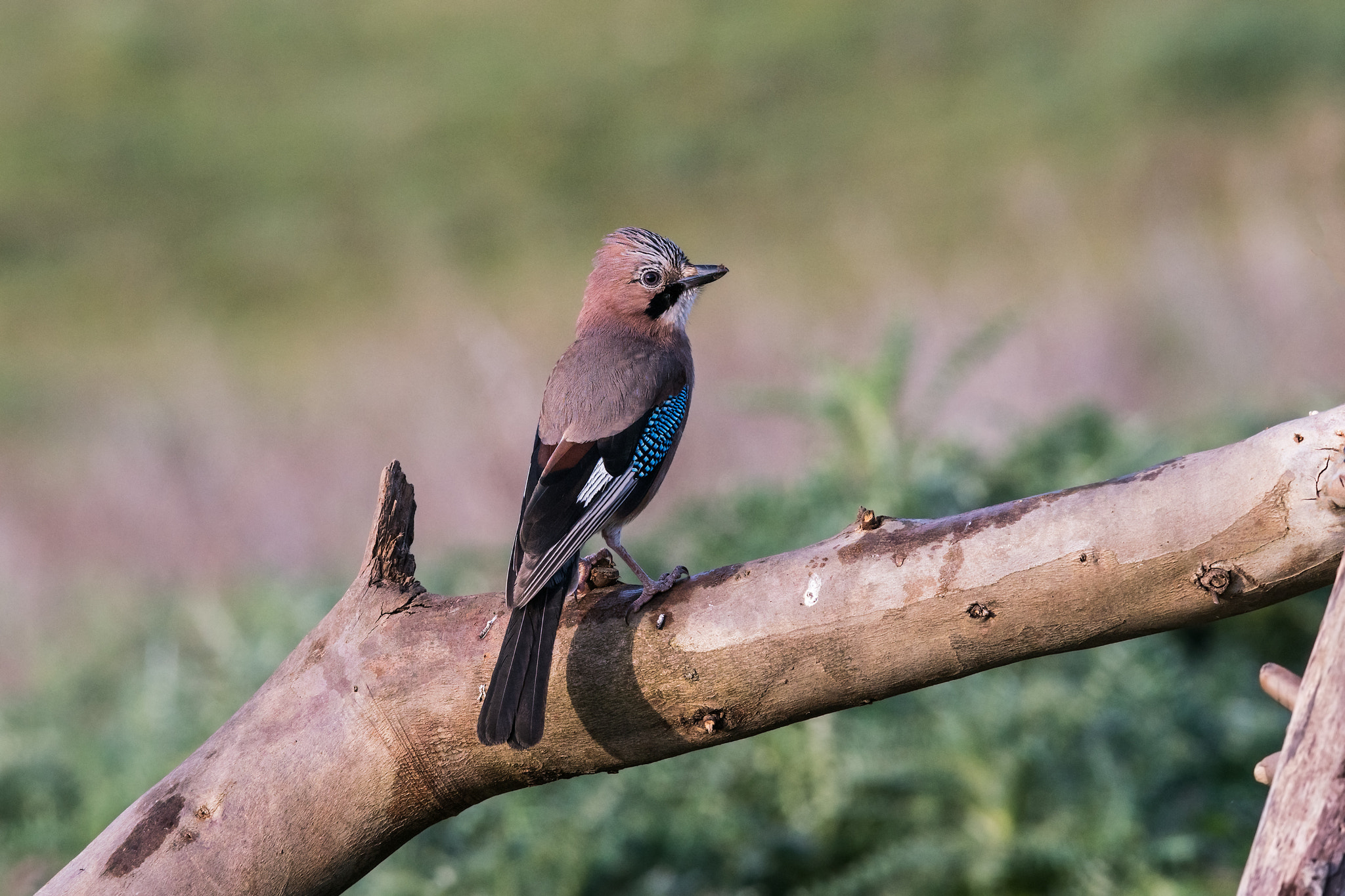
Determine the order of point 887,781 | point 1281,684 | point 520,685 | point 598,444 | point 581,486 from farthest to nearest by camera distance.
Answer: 1. point 887,781
2. point 598,444
3. point 581,486
4. point 520,685
5. point 1281,684

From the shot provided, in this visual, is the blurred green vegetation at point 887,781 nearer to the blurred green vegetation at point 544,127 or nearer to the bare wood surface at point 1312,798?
the bare wood surface at point 1312,798

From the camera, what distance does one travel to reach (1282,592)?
2217 millimetres

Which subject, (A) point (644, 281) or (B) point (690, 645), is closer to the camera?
(B) point (690, 645)

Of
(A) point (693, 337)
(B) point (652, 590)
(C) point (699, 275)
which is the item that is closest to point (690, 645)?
(B) point (652, 590)

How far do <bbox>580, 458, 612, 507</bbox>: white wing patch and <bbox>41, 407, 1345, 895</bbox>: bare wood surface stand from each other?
440mm

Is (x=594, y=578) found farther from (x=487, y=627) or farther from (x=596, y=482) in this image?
(x=596, y=482)

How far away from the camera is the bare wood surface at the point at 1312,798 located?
Answer: 1.88 meters

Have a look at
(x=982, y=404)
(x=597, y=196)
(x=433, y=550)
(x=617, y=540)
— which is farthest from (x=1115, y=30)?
(x=617, y=540)

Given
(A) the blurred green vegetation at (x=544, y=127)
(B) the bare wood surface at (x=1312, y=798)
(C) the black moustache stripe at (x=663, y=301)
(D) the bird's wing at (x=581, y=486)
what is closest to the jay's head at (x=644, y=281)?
(C) the black moustache stripe at (x=663, y=301)

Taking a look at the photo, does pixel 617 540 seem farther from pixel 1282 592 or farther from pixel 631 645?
pixel 1282 592

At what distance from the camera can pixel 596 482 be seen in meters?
3.24

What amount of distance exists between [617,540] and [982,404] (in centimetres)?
492

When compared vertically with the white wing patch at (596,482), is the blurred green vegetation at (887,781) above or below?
below

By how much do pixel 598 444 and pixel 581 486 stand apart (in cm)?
20
